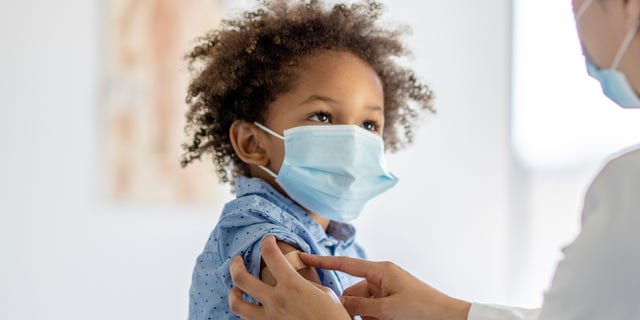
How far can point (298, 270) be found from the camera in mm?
1139

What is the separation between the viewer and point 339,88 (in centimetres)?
134

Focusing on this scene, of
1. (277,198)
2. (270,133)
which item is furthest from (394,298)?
(270,133)

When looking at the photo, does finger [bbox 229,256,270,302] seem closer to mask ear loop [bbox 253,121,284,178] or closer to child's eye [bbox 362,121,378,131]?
mask ear loop [bbox 253,121,284,178]

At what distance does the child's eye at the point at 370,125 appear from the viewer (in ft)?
4.61

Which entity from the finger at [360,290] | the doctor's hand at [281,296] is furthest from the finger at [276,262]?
the finger at [360,290]

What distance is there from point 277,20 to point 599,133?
7.79 feet

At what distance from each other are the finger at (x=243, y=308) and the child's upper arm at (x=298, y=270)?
47mm

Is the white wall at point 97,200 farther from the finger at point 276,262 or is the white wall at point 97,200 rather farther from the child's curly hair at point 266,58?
the finger at point 276,262

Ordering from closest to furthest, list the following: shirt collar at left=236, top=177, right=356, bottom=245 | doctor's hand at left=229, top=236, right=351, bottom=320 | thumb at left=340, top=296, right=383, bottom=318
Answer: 1. doctor's hand at left=229, top=236, right=351, bottom=320
2. thumb at left=340, top=296, right=383, bottom=318
3. shirt collar at left=236, top=177, right=356, bottom=245

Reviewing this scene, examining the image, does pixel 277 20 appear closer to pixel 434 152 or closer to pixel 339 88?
pixel 339 88

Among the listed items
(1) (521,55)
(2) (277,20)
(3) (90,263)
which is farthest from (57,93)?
(1) (521,55)

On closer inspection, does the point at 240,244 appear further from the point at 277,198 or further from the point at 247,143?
the point at 247,143

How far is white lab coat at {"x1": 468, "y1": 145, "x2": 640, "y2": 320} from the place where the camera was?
799mm

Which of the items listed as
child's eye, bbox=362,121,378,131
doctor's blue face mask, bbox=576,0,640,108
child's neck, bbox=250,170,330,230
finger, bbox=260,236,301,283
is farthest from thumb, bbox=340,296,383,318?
doctor's blue face mask, bbox=576,0,640,108
